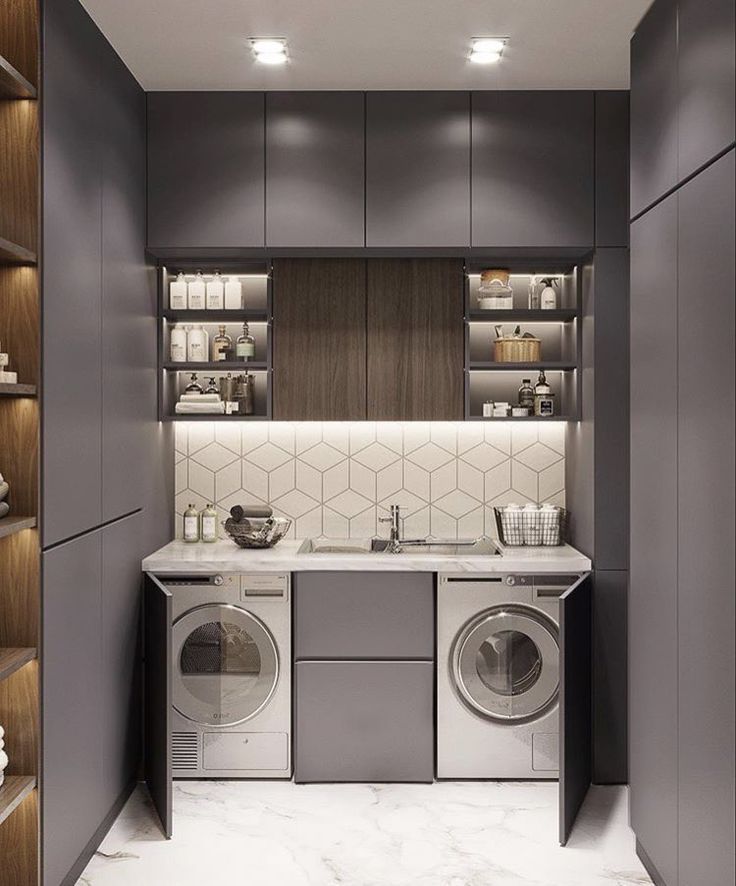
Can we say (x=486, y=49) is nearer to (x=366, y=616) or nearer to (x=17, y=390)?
(x=17, y=390)

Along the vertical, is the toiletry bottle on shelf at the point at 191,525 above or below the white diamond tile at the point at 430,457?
below

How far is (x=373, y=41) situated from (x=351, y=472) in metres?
1.96

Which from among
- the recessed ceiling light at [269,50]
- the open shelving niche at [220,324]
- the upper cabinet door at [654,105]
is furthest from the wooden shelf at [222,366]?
the upper cabinet door at [654,105]

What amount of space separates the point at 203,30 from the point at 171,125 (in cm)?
71

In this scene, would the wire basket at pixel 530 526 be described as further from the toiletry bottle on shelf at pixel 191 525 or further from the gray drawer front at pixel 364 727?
the toiletry bottle on shelf at pixel 191 525

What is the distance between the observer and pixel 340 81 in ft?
12.5

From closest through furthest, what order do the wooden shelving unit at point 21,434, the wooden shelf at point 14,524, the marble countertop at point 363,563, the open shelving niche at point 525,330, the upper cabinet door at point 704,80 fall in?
1. the upper cabinet door at point 704,80
2. the wooden shelf at point 14,524
3. the wooden shelving unit at point 21,434
4. the marble countertop at point 363,563
5. the open shelving niche at point 525,330

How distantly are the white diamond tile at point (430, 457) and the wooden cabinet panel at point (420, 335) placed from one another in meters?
0.33

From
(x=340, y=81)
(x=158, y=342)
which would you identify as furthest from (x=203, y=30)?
(x=158, y=342)

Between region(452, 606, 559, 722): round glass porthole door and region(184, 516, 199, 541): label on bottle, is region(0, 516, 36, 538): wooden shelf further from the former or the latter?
region(452, 606, 559, 722): round glass porthole door

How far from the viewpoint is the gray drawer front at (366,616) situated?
3.91 m

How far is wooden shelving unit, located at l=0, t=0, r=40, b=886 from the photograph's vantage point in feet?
8.68

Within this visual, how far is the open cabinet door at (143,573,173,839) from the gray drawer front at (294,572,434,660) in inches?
23.2

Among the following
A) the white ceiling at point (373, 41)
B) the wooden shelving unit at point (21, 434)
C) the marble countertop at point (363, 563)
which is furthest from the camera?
the marble countertop at point (363, 563)
